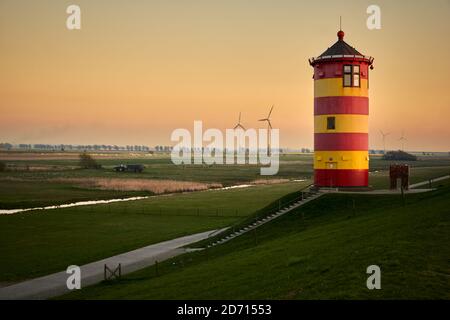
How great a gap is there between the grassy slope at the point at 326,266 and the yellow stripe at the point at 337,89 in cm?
995

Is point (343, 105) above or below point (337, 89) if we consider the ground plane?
below

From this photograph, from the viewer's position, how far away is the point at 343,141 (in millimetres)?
36625

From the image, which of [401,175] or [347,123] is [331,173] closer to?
[347,123]

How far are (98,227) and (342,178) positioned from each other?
24999mm

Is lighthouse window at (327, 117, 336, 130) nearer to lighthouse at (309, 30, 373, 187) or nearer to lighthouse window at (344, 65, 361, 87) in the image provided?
lighthouse at (309, 30, 373, 187)

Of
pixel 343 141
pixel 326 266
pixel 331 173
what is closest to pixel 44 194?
pixel 331 173

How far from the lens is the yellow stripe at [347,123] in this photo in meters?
36.5

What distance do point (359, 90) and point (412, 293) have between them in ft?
82.3

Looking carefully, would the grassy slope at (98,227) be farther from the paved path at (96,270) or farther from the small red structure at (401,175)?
the small red structure at (401,175)

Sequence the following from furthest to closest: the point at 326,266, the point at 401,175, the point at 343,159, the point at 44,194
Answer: the point at 44,194 → the point at 401,175 → the point at 343,159 → the point at 326,266

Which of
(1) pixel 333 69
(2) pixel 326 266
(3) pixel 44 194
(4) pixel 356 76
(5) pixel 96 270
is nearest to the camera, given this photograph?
(2) pixel 326 266

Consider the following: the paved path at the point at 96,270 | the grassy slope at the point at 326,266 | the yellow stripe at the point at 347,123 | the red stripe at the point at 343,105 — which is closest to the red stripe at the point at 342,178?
the yellow stripe at the point at 347,123
